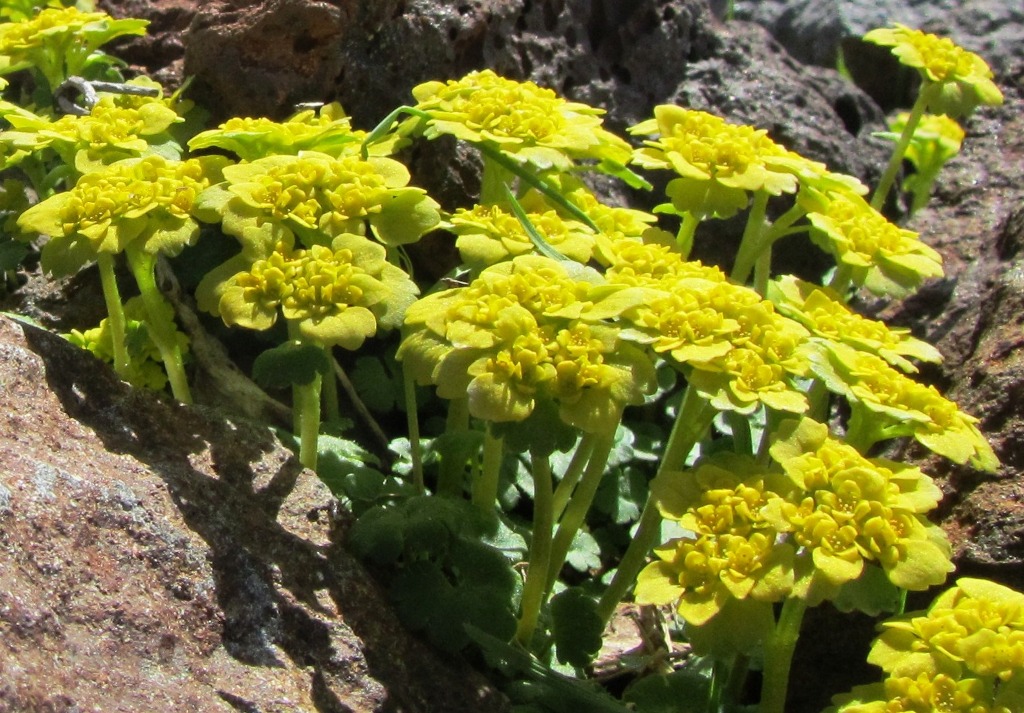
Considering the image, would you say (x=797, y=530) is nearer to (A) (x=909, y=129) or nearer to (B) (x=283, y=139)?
(B) (x=283, y=139)

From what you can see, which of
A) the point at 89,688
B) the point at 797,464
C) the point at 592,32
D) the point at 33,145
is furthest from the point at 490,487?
the point at 592,32

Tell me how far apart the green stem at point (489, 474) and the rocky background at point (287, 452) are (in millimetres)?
303

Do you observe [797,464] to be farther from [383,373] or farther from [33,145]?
[33,145]

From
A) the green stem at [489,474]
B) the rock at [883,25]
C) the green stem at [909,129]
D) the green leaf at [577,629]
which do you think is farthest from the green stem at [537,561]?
the rock at [883,25]

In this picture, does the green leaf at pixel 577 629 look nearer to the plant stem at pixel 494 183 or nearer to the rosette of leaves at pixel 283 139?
the plant stem at pixel 494 183

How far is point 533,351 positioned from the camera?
1812 mm

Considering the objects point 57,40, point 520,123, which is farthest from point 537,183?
point 57,40

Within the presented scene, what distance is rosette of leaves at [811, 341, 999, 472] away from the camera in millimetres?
1934

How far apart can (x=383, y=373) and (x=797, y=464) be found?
1.22m

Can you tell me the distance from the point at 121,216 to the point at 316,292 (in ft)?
1.33

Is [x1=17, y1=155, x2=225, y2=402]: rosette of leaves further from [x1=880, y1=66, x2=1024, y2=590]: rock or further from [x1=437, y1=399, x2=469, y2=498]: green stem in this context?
[x1=880, y1=66, x2=1024, y2=590]: rock

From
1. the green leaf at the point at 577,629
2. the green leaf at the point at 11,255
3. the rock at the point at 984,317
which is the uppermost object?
the rock at the point at 984,317

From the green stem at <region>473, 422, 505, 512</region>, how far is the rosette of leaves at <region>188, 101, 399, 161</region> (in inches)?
23.5

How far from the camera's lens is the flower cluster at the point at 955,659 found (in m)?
1.71
